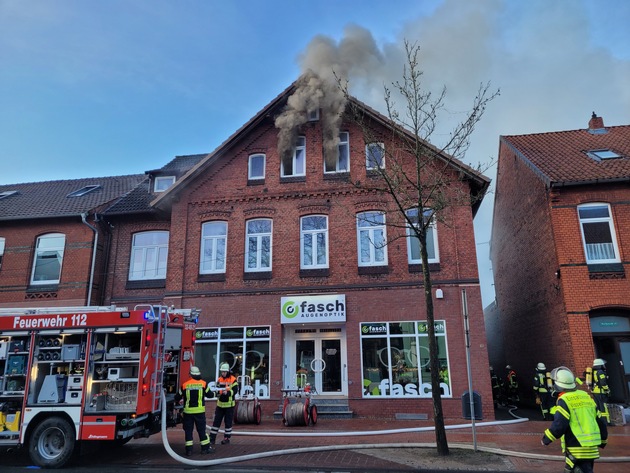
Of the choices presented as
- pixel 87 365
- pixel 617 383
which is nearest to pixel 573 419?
pixel 87 365

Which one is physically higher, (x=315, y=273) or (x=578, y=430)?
(x=315, y=273)

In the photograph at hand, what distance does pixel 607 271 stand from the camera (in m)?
13.5

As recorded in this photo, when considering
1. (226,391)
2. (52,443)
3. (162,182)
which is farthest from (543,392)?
(162,182)

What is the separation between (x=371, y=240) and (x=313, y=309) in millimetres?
2861

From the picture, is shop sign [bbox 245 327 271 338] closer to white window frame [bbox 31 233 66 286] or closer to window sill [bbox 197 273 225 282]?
window sill [bbox 197 273 225 282]

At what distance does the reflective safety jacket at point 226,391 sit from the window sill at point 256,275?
5.72m

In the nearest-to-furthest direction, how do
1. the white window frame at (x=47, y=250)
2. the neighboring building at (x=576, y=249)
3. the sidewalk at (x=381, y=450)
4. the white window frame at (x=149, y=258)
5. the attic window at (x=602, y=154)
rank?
the sidewalk at (x=381, y=450) → the neighboring building at (x=576, y=249) → the attic window at (x=602, y=154) → the white window frame at (x=149, y=258) → the white window frame at (x=47, y=250)

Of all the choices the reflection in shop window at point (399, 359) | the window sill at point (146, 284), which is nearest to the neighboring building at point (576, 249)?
the reflection in shop window at point (399, 359)

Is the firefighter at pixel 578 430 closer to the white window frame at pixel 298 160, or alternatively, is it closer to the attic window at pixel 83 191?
the white window frame at pixel 298 160

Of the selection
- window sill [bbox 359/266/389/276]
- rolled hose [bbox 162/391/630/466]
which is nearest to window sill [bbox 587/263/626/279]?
window sill [bbox 359/266/389/276]

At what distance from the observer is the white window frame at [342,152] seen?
16062mm

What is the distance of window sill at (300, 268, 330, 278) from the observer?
15.0 meters

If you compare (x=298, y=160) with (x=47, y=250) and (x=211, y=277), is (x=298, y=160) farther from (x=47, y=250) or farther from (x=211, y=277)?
(x=47, y=250)

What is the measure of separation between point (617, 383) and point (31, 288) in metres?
19.4
